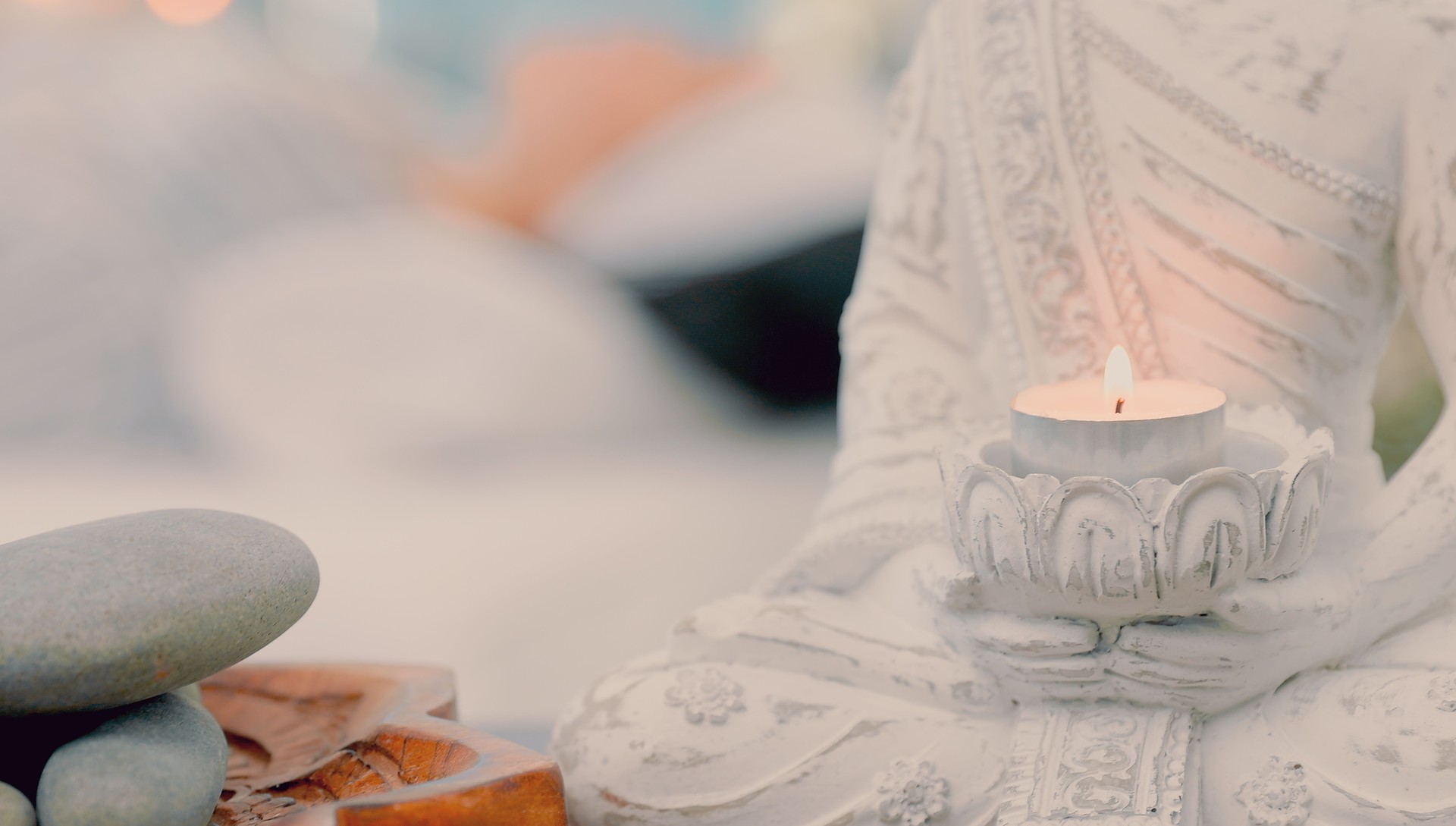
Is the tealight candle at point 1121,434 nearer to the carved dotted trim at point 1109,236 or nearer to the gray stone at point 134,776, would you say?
the carved dotted trim at point 1109,236

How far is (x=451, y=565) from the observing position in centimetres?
215

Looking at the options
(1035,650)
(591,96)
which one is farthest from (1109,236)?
(591,96)

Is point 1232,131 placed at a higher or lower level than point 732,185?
lower

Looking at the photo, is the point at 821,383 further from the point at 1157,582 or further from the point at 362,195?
the point at 1157,582

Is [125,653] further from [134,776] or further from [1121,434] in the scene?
[1121,434]

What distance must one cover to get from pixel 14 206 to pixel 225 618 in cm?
188

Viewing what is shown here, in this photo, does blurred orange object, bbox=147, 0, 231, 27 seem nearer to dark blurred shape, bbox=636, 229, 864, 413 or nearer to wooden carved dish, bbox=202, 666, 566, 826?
dark blurred shape, bbox=636, 229, 864, 413

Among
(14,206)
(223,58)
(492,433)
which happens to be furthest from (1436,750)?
(14,206)

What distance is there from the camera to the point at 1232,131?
40.5 inches

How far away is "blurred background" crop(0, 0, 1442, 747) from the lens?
2.29 meters

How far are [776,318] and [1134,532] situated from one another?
1556 mm

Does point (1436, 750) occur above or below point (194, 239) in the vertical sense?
below

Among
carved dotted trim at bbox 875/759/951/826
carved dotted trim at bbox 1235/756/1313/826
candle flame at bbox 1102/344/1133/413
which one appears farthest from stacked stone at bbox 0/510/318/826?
carved dotted trim at bbox 1235/756/1313/826

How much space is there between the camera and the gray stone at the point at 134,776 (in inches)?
29.0
